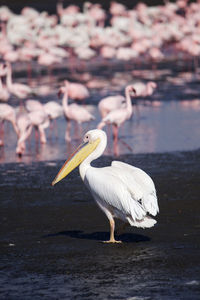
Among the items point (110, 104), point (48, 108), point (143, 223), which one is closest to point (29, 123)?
point (48, 108)

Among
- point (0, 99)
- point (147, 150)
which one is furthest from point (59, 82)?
point (147, 150)

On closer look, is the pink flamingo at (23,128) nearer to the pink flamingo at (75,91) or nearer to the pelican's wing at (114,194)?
the pink flamingo at (75,91)

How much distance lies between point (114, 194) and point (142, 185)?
0.78 feet

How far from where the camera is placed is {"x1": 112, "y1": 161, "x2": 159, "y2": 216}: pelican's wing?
19.9 ft

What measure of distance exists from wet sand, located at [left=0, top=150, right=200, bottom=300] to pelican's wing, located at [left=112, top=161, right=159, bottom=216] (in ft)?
Answer: 1.21

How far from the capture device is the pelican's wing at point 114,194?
6.07 metres

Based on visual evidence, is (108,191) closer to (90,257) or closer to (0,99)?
(90,257)

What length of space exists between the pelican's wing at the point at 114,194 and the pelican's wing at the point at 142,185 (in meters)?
0.04

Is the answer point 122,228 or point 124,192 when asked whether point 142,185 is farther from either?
point 122,228

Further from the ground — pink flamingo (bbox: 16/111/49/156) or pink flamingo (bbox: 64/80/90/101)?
pink flamingo (bbox: 64/80/90/101)

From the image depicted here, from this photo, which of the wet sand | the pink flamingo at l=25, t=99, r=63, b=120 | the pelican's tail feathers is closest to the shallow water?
the pink flamingo at l=25, t=99, r=63, b=120

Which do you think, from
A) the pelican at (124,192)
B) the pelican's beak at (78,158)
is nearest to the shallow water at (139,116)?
the pelican's beak at (78,158)

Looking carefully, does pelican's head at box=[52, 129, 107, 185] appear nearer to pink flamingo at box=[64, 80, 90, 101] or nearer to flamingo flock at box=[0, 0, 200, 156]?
flamingo flock at box=[0, 0, 200, 156]

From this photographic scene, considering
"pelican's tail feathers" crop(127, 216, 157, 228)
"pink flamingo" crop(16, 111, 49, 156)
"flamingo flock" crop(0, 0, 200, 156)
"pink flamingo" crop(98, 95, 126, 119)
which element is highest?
"flamingo flock" crop(0, 0, 200, 156)
